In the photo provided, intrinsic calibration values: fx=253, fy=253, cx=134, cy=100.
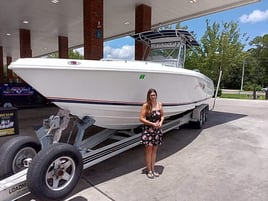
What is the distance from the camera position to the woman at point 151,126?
3814mm

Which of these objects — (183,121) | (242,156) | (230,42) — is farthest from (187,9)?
(230,42)

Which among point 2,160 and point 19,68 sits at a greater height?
point 19,68

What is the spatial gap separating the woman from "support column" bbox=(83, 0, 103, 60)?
529cm

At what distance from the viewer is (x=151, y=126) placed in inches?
150

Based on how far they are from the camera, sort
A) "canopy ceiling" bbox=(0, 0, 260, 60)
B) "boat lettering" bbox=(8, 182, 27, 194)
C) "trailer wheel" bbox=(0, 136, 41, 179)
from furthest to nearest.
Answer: "canopy ceiling" bbox=(0, 0, 260, 60) → "trailer wheel" bbox=(0, 136, 41, 179) → "boat lettering" bbox=(8, 182, 27, 194)

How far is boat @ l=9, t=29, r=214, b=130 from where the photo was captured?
11.3 ft

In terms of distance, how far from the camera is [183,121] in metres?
6.79

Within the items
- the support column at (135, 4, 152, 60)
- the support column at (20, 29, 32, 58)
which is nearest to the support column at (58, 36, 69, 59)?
the support column at (20, 29, 32, 58)

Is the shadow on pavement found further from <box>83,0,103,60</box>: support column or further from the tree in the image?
the tree

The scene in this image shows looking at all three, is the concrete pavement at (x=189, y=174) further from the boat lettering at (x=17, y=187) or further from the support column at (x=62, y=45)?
the support column at (x=62, y=45)

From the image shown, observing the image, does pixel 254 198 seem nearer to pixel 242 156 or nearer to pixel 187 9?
pixel 242 156

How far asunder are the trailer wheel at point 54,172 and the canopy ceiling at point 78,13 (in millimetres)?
8479

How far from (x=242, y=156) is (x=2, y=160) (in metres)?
4.15

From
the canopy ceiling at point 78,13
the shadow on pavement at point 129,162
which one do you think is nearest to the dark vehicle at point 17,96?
the canopy ceiling at point 78,13
